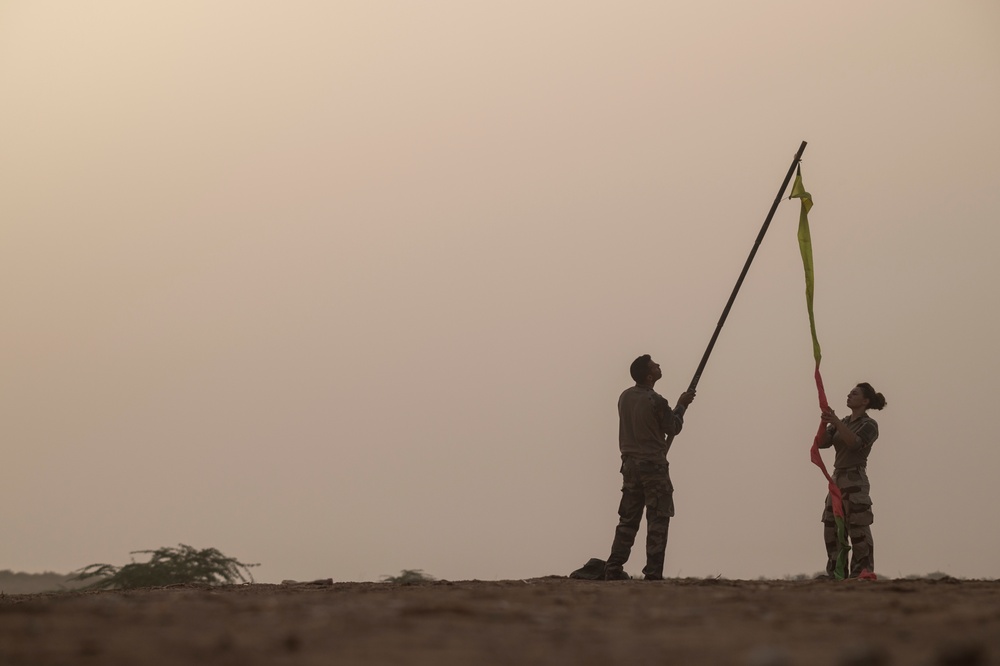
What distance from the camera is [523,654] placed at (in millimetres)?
5148

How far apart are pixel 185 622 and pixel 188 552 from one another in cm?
1749

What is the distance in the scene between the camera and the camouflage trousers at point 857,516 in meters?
12.8

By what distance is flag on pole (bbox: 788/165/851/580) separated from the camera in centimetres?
1284

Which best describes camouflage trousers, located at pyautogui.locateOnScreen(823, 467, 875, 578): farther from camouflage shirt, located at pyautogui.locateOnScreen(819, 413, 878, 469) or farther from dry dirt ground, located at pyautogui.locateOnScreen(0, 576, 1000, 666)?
dry dirt ground, located at pyautogui.locateOnScreen(0, 576, 1000, 666)

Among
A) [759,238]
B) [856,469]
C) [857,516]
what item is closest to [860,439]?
[856,469]

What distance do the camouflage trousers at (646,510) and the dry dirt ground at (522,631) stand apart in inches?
183

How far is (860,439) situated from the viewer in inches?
504

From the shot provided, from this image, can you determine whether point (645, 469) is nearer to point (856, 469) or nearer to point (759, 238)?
point (856, 469)

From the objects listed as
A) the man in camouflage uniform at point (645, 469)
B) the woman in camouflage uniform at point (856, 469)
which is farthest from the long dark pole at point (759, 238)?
the woman in camouflage uniform at point (856, 469)

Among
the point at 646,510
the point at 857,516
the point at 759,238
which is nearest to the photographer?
the point at 857,516

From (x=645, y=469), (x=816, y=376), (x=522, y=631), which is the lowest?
(x=522, y=631)

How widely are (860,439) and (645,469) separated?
2.33 m

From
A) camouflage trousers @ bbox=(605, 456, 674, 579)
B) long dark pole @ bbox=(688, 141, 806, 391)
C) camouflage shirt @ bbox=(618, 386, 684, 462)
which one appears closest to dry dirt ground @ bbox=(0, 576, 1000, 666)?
camouflage trousers @ bbox=(605, 456, 674, 579)

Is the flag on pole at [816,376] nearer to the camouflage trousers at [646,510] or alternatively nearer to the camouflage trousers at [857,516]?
the camouflage trousers at [857,516]
